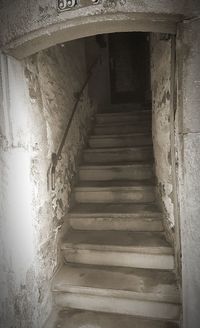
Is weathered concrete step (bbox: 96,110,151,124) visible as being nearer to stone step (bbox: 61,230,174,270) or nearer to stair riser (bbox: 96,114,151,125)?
stair riser (bbox: 96,114,151,125)

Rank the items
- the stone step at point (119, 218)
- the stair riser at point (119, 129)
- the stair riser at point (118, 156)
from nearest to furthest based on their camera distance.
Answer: the stone step at point (119, 218) → the stair riser at point (118, 156) → the stair riser at point (119, 129)

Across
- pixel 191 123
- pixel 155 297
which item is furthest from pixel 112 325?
pixel 191 123

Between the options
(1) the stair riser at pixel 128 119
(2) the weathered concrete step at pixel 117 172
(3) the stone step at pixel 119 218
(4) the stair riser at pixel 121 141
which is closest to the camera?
(3) the stone step at pixel 119 218

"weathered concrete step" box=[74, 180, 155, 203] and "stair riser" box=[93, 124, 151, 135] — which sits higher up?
"stair riser" box=[93, 124, 151, 135]

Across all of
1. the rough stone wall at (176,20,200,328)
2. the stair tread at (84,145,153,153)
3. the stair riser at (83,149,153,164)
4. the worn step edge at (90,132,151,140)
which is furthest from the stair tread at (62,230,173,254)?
the worn step edge at (90,132,151,140)

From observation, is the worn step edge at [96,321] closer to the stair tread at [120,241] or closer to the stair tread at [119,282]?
the stair tread at [119,282]

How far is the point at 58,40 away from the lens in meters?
1.82

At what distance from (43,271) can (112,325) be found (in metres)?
0.82

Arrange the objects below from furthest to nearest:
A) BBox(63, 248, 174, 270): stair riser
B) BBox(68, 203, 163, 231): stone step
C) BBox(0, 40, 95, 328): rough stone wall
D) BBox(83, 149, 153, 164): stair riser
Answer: BBox(83, 149, 153, 164): stair riser, BBox(68, 203, 163, 231): stone step, BBox(63, 248, 174, 270): stair riser, BBox(0, 40, 95, 328): rough stone wall

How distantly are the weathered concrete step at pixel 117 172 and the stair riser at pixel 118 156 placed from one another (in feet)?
0.98

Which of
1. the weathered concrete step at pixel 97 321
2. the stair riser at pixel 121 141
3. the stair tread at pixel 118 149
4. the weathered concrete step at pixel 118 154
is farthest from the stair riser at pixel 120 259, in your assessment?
the stair riser at pixel 121 141

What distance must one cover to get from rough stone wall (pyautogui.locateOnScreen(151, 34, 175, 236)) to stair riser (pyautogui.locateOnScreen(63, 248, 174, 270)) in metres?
0.39

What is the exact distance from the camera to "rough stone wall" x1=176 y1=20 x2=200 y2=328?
5.16 ft

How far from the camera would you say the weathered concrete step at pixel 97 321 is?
2.36 metres
